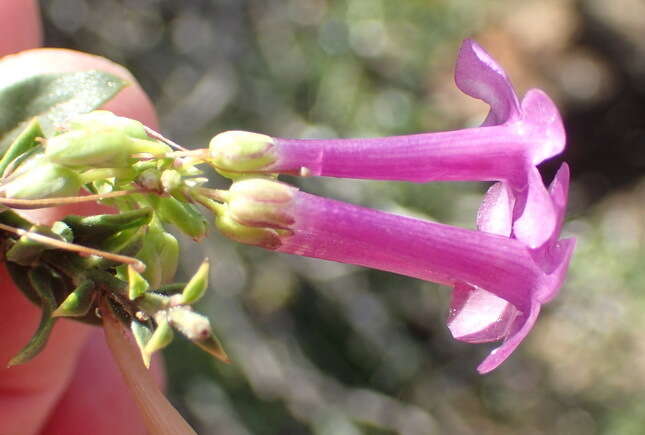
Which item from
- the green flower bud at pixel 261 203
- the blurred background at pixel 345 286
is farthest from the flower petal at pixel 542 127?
the blurred background at pixel 345 286

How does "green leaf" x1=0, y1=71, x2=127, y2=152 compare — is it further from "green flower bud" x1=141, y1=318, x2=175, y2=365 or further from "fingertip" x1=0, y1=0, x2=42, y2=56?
"fingertip" x1=0, y1=0, x2=42, y2=56

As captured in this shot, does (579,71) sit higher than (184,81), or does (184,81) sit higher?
(184,81)

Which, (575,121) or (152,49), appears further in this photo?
(575,121)

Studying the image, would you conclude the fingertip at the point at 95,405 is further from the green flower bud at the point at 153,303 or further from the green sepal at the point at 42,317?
the green flower bud at the point at 153,303

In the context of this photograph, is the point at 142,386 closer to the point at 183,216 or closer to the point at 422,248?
the point at 183,216

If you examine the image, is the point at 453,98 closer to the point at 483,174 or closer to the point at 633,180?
the point at 633,180

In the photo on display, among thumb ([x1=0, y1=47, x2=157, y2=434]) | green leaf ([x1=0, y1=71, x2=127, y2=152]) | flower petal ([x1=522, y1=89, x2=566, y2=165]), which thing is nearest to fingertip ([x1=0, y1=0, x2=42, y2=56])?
thumb ([x1=0, y1=47, x2=157, y2=434])

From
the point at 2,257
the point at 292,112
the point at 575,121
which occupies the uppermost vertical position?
the point at 2,257

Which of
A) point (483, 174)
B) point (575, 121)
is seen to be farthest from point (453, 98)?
point (483, 174)
